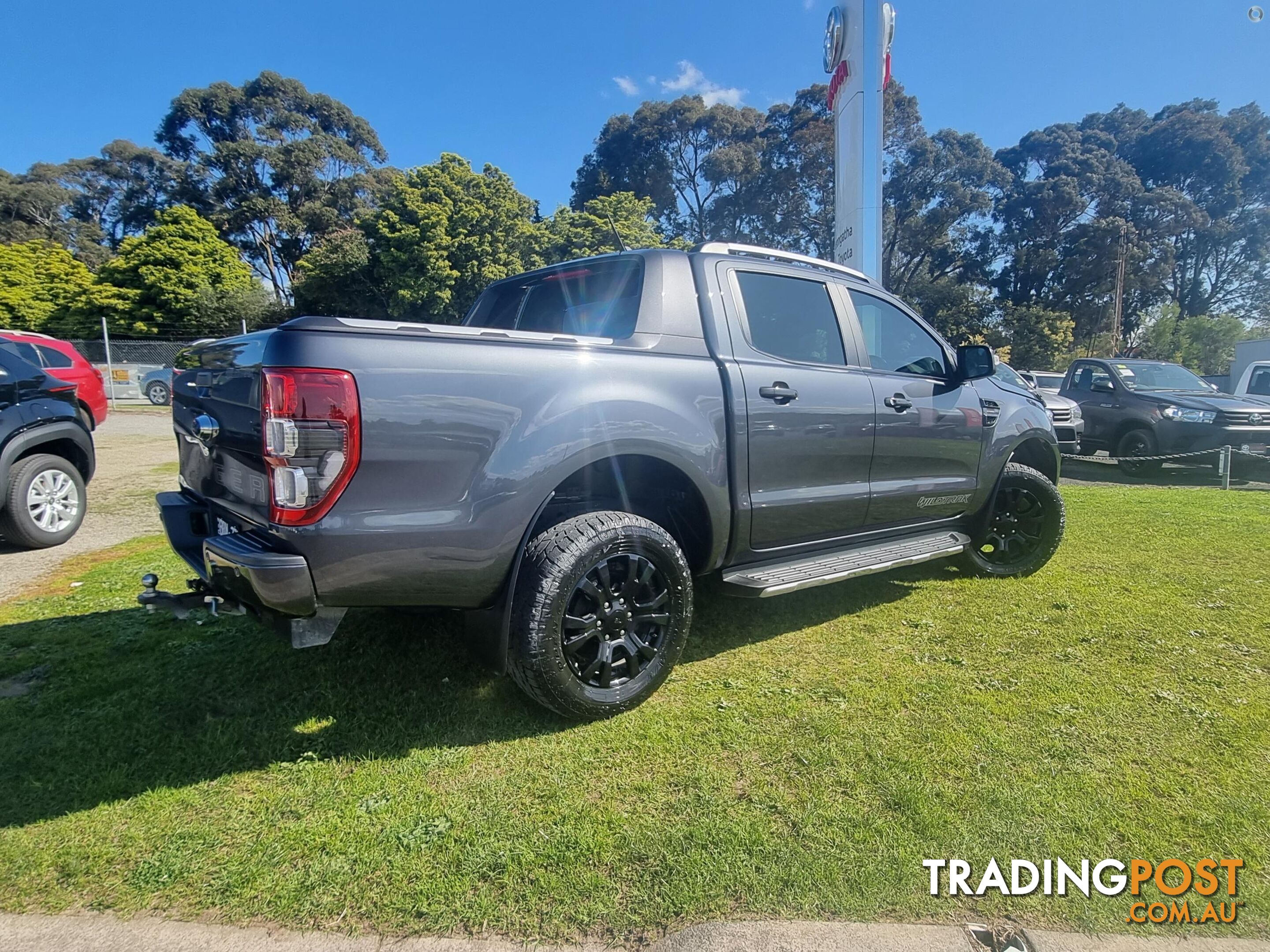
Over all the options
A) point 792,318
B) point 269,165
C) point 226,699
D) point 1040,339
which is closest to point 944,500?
point 792,318

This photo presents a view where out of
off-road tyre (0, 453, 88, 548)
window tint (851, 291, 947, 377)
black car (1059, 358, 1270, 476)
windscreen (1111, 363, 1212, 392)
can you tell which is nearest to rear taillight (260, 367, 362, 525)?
window tint (851, 291, 947, 377)

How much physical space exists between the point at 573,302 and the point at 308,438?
1.75 metres

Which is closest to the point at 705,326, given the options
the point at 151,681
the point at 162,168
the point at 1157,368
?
the point at 151,681

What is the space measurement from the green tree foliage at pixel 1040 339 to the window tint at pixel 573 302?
1367 inches

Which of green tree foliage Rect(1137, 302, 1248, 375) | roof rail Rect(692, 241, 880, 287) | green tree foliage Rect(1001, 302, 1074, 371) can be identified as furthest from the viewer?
green tree foliage Rect(1001, 302, 1074, 371)

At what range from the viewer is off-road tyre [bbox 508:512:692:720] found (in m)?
2.61

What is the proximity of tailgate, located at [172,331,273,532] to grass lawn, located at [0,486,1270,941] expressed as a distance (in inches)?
35.2

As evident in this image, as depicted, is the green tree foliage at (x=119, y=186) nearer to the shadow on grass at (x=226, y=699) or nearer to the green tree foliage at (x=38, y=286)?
the green tree foliage at (x=38, y=286)

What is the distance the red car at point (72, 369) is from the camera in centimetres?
797

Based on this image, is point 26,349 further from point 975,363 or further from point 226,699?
point 975,363

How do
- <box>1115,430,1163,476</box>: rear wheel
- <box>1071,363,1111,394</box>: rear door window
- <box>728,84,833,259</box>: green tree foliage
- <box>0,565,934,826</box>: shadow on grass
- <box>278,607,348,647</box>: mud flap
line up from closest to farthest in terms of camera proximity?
<box>278,607,348,647</box>: mud flap < <box>0,565,934,826</box>: shadow on grass < <box>1115,430,1163,476</box>: rear wheel < <box>1071,363,1111,394</box>: rear door window < <box>728,84,833,259</box>: green tree foliage

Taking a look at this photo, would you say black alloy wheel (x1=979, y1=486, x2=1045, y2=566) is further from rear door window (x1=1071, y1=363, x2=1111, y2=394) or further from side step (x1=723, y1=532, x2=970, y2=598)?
rear door window (x1=1071, y1=363, x2=1111, y2=394)

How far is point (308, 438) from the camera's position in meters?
2.20

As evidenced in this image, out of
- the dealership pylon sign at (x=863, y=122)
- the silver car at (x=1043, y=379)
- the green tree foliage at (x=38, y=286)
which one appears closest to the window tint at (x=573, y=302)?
the dealership pylon sign at (x=863, y=122)
